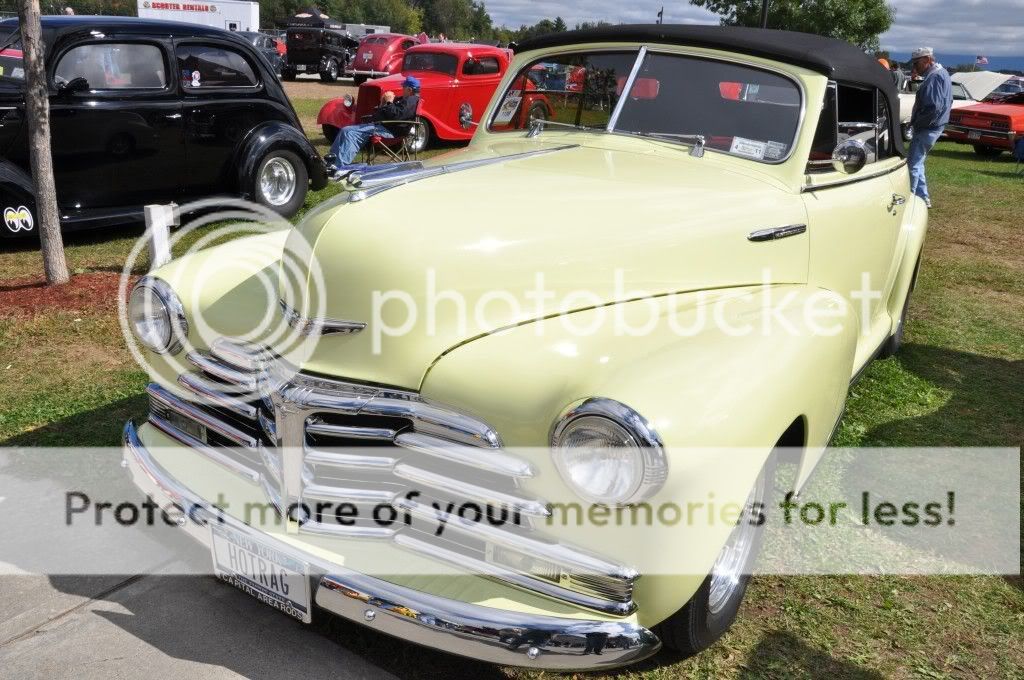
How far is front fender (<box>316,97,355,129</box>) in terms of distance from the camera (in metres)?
13.8

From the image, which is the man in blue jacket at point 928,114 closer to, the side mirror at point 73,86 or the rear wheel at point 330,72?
the side mirror at point 73,86

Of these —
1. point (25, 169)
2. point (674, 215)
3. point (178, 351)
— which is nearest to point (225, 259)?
point (178, 351)

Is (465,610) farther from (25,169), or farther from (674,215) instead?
(25,169)

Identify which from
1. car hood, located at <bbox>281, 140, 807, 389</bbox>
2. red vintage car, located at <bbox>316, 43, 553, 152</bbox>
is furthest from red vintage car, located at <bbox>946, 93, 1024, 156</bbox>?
car hood, located at <bbox>281, 140, 807, 389</bbox>

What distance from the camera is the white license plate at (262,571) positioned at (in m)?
2.38

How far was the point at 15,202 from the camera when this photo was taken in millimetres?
6594

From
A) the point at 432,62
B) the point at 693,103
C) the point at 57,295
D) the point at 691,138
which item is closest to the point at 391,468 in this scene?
the point at 691,138

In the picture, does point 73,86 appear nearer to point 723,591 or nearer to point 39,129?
point 39,129

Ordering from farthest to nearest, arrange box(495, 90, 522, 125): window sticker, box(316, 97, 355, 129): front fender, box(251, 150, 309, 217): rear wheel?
box(316, 97, 355, 129): front fender → box(251, 150, 309, 217): rear wheel → box(495, 90, 522, 125): window sticker

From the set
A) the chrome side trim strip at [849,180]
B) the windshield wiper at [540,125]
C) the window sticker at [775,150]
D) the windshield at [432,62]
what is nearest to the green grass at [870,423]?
the chrome side trim strip at [849,180]

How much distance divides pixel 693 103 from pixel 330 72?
2743 centimetres

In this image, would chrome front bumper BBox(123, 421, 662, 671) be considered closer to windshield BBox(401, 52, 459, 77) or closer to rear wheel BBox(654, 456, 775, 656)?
rear wheel BBox(654, 456, 775, 656)

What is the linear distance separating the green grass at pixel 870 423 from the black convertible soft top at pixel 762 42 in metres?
1.76

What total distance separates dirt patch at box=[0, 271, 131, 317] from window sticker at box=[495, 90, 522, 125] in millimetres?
3149
